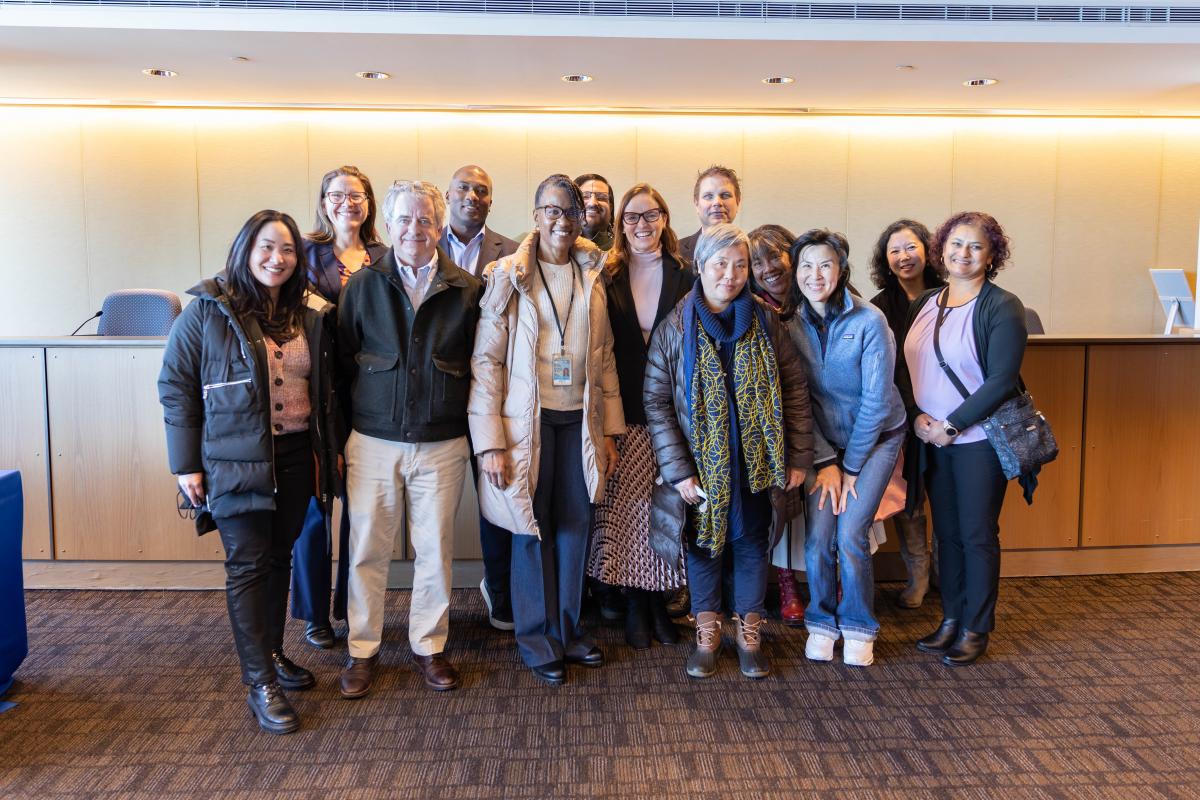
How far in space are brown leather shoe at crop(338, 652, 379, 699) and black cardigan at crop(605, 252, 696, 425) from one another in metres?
1.23

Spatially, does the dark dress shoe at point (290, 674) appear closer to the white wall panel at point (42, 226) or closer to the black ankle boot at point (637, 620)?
the black ankle boot at point (637, 620)

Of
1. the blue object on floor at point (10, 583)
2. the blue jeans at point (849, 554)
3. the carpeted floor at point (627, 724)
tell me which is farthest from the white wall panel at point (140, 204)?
the blue jeans at point (849, 554)

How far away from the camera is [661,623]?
3238 mm

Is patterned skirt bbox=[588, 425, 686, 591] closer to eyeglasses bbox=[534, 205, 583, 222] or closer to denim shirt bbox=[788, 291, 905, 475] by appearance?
denim shirt bbox=[788, 291, 905, 475]

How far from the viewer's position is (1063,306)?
751cm

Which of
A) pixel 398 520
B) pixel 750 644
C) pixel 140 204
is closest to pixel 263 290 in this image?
pixel 398 520

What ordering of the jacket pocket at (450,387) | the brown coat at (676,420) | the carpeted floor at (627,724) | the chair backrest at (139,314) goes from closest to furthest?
the carpeted floor at (627,724) → the jacket pocket at (450,387) → the brown coat at (676,420) → the chair backrest at (139,314)

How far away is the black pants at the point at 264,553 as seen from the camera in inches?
100.0

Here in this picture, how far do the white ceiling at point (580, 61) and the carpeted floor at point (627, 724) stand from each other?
3393mm

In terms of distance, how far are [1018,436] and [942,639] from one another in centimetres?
81

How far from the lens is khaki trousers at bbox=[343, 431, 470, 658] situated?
272 centimetres

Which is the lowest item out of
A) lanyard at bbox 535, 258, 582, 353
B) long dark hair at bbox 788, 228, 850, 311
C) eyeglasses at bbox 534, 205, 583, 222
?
lanyard at bbox 535, 258, 582, 353

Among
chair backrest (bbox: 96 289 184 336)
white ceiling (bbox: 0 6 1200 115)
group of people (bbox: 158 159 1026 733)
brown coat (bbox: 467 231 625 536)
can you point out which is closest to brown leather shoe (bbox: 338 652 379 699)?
group of people (bbox: 158 159 1026 733)

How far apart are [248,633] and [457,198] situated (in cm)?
186
